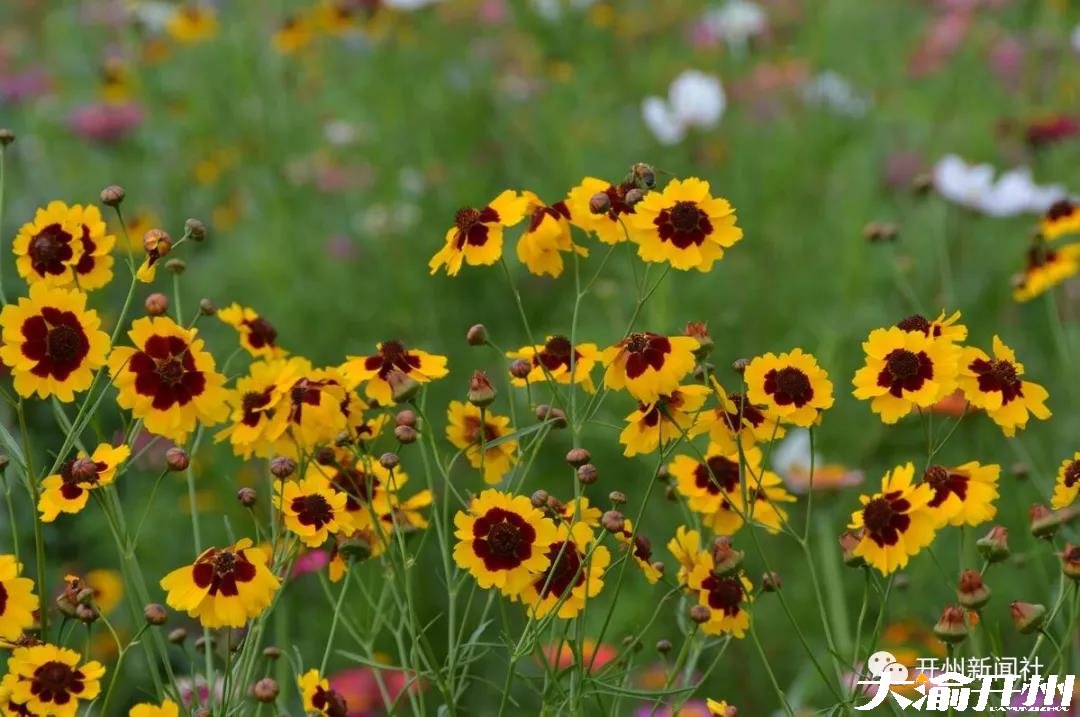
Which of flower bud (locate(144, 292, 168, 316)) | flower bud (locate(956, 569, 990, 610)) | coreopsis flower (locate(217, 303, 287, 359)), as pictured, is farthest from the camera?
coreopsis flower (locate(217, 303, 287, 359))

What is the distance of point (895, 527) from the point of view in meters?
1.17

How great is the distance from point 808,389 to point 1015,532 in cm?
186

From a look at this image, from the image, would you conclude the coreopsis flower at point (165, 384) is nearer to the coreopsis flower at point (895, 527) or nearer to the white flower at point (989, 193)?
the coreopsis flower at point (895, 527)

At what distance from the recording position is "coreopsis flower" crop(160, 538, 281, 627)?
1.13 m

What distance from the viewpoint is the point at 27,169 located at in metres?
4.32

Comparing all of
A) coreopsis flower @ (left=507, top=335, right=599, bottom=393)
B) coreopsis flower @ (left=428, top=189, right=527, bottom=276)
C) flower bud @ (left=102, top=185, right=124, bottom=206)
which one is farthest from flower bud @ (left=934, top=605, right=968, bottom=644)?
flower bud @ (left=102, top=185, right=124, bottom=206)

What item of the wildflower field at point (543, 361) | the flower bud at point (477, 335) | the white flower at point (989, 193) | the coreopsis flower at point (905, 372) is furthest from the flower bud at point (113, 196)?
the white flower at point (989, 193)

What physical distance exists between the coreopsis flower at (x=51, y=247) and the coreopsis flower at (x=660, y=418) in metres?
0.57

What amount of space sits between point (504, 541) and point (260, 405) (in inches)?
11.3

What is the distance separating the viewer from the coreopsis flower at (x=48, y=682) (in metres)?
1.15

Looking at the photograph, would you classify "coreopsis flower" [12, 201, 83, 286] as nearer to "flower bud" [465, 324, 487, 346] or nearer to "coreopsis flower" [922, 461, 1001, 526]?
Result: "flower bud" [465, 324, 487, 346]

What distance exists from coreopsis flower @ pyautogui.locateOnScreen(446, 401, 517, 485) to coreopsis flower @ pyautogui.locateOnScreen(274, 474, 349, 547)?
0.51ft

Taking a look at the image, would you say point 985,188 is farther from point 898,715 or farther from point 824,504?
point 898,715

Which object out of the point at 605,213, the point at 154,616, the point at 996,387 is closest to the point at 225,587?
the point at 154,616
